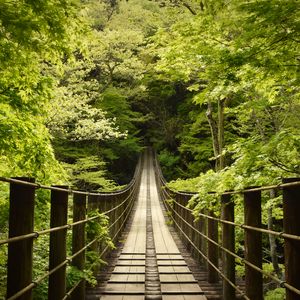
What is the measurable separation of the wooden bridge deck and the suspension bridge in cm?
1

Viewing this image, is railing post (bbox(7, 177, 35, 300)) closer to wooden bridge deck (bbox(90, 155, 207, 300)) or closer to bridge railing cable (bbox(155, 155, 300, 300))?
bridge railing cable (bbox(155, 155, 300, 300))

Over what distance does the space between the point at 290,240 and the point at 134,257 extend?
4.55m

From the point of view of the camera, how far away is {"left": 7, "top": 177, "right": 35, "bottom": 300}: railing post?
179 centimetres

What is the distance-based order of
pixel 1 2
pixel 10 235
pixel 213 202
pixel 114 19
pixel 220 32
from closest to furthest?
1. pixel 10 235
2. pixel 1 2
3. pixel 213 202
4. pixel 220 32
5. pixel 114 19

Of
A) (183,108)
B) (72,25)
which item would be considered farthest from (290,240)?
(183,108)

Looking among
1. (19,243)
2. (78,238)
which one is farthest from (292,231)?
(78,238)

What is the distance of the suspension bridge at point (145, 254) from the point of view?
184cm

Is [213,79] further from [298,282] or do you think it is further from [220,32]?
[298,282]

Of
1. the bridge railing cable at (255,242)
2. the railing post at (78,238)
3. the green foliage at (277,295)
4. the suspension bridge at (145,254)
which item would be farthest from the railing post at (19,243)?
the green foliage at (277,295)

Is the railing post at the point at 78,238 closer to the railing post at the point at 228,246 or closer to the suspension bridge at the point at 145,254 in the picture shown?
the suspension bridge at the point at 145,254

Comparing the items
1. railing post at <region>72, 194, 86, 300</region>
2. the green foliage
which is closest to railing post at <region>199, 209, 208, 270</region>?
the green foliage

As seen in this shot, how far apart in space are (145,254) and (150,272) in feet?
4.95

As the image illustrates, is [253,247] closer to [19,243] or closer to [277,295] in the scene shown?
[19,243]

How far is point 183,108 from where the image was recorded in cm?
2847
